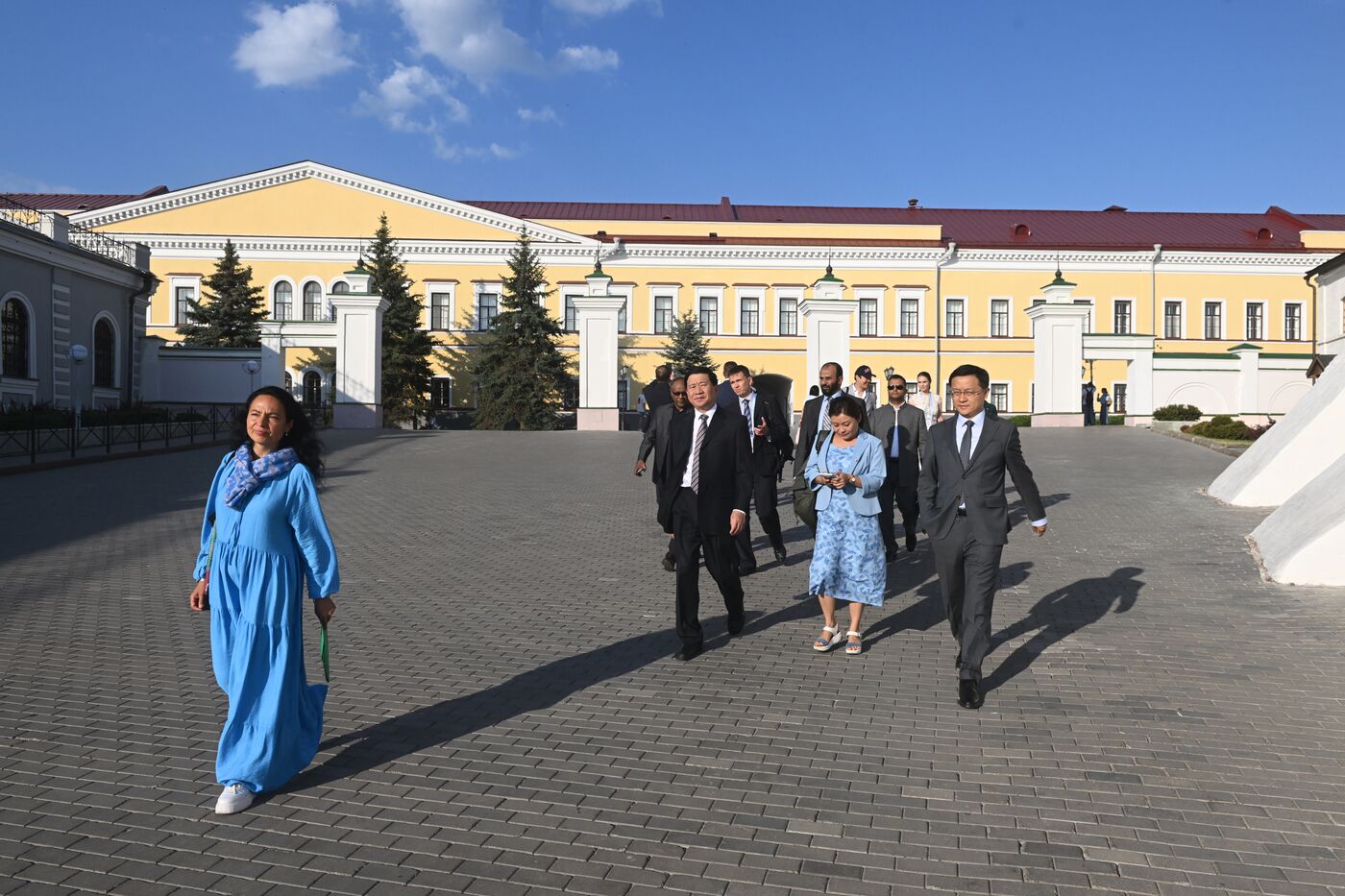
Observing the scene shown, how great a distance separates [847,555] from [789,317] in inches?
1770

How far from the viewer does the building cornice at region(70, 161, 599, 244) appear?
48656 mm

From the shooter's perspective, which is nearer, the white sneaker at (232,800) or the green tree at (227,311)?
the white sneaker at (232,800)

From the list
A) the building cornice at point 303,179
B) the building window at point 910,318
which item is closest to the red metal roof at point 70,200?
the building cornice at point 303,179

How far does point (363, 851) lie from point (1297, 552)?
27.3ft

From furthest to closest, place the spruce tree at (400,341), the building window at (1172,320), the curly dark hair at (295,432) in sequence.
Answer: the building window at (1172,320)
the spruce tree at (400,341)
the curly dark hair at (295,432)

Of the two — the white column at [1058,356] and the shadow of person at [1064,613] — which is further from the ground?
the white column at [1058,356]

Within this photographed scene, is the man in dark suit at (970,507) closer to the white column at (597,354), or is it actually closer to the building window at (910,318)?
the white column at (597,354)

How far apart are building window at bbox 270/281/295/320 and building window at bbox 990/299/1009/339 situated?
108 ft

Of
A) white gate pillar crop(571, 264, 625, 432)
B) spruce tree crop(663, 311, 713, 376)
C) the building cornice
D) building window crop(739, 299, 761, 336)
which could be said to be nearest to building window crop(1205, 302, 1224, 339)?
building window crop(739, 299, 761, 336)

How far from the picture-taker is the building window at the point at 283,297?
49.8 meters

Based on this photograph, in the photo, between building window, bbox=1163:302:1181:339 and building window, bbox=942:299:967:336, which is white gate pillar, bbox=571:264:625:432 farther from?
building window, bbox=1163:302:1181:339

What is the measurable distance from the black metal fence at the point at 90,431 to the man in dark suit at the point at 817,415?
11195mm

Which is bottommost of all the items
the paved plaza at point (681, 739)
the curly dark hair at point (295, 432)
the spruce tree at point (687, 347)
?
the paved plaza at point (681, 739)

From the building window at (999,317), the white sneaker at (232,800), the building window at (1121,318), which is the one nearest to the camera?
the white sneaker at (232,800)
